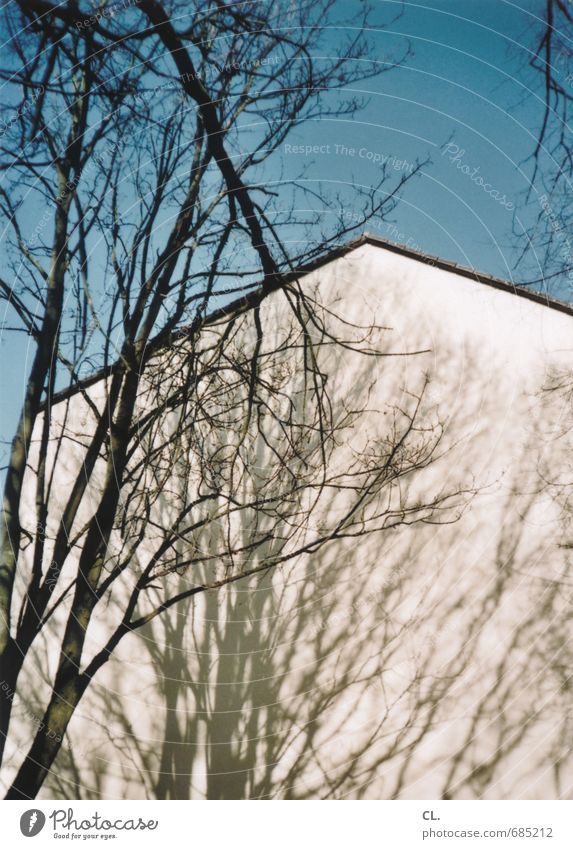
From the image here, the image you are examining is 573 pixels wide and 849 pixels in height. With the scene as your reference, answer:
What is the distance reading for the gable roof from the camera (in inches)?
59.3

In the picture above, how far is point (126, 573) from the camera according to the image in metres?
1.55

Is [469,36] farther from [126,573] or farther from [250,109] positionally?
[126,573]

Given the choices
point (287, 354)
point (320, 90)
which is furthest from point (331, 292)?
point (320, 90)
